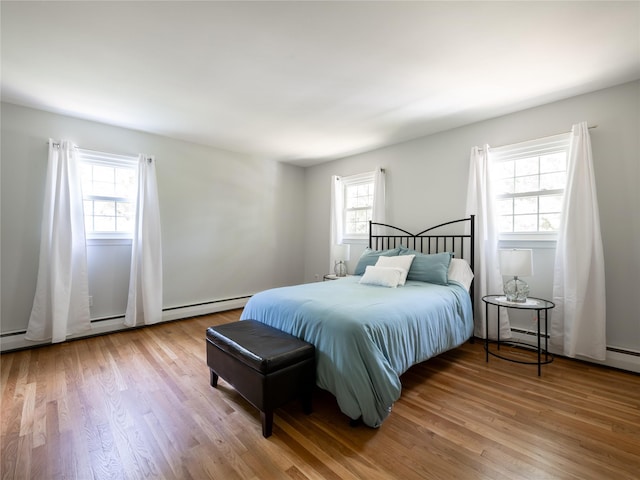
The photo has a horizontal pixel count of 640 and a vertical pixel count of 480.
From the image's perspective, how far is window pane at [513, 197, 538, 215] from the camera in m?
3.08

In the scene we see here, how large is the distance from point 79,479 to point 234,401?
0.89 m

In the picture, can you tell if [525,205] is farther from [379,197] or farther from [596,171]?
[379,197]

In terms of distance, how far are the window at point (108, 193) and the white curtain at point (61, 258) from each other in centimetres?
21

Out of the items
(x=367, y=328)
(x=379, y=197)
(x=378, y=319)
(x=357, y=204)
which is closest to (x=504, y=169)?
(x=379, y=197)

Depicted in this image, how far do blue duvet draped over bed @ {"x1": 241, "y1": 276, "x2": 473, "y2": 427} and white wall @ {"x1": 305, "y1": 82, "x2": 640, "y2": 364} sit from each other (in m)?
1.22

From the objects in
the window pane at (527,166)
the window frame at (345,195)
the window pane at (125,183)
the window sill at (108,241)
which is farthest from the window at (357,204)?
the window sill at (108,241)

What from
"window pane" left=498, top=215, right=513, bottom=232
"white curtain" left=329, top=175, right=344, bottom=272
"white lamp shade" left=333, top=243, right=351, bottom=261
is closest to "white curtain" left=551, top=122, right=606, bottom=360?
"window pane" left=498, top=215, right=513, bottom=232

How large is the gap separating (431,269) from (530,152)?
1.63 metres

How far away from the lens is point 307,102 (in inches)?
116

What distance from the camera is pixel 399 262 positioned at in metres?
3.29

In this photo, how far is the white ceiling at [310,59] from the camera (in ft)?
5.81

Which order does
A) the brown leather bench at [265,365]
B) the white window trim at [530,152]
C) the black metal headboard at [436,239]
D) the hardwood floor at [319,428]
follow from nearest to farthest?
1. the hardwood floor at [319,428]
2. the brown leather bench at [265,365]
3. the white window trim at [530,152]
4. the black metal headboard at [436,239]

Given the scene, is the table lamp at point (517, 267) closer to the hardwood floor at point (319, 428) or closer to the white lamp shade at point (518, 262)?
the white lamp shade at point (518, 262)

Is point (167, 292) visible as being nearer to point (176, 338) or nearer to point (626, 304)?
point (176, 338)
